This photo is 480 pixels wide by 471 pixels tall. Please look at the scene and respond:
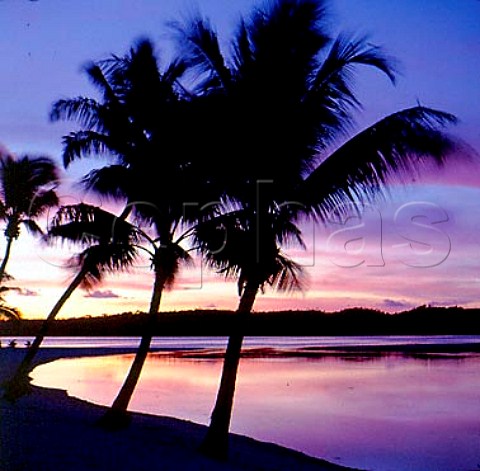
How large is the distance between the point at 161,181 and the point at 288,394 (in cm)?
1643

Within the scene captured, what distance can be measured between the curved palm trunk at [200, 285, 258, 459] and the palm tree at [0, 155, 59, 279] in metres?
10.6

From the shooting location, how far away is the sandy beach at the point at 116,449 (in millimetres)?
7836

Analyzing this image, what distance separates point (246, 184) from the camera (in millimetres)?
10578

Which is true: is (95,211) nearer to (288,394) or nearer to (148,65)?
(148,65)

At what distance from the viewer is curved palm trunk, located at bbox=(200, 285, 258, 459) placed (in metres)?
10.1

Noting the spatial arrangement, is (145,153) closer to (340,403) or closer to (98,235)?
(98,235)

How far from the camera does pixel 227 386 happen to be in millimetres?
10219

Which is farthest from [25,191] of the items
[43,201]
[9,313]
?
[9,313]

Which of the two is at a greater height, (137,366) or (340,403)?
→ (137,366)

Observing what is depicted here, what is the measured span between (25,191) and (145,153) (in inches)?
325

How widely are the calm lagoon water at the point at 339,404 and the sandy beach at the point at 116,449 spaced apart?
7.52 feet

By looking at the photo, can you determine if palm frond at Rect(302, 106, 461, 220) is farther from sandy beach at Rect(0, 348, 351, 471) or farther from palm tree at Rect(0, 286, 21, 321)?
palm tree at Rect(0, 286, 21, 321)

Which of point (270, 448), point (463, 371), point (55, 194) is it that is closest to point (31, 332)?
point (463, 371)

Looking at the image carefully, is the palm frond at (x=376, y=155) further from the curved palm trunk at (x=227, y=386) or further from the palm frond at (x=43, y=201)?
the palm frond at (x=43, y=201)
